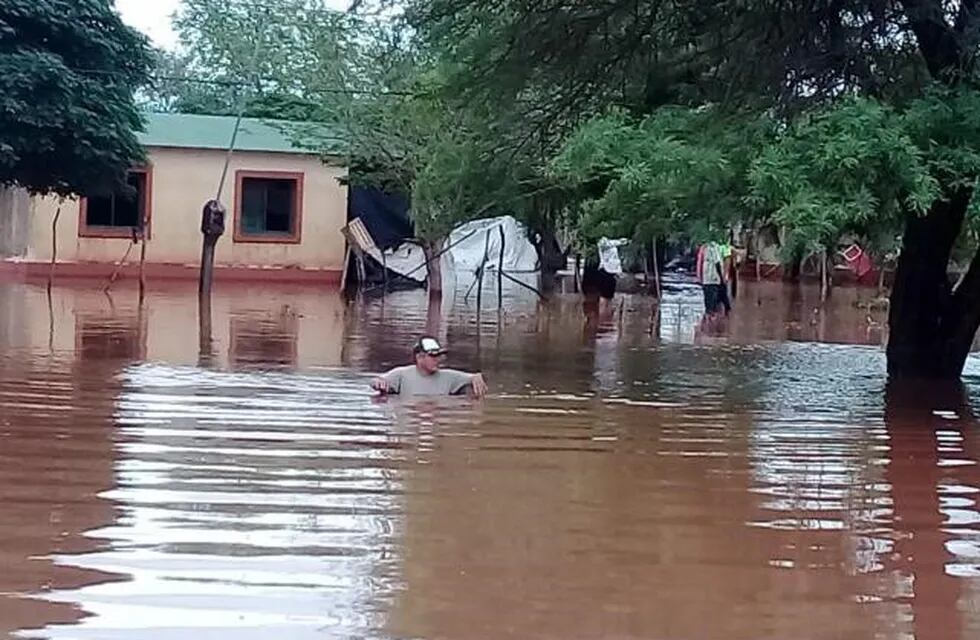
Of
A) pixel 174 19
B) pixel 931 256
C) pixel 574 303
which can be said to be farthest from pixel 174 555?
pixel 174 19

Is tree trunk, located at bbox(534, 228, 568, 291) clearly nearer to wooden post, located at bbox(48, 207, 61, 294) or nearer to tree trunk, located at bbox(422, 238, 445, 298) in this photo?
tree trunk, located at bbox(422, 238, 445, 298)

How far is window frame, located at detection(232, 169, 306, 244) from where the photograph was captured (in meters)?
35.8

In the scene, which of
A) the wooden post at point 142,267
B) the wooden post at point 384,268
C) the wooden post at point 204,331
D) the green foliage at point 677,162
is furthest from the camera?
the wooden post at point 384,268

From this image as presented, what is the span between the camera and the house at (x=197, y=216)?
3488cm

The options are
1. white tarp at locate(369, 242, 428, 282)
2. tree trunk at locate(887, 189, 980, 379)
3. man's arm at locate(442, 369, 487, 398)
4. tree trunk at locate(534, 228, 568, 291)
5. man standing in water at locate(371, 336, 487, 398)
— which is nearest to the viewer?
→ man standing in water at locate(371, 336, 487, 398)

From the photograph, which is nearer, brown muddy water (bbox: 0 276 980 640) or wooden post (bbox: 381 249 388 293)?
brown muddy water (bbox: 0 276 980 640)

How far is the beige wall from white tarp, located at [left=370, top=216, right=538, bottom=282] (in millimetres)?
1444

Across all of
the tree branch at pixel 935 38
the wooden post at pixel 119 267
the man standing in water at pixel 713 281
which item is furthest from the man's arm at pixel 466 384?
the wooden post at pixel 119 267

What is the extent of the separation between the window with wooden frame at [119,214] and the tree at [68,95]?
7.67 meters

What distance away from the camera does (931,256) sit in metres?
14.8

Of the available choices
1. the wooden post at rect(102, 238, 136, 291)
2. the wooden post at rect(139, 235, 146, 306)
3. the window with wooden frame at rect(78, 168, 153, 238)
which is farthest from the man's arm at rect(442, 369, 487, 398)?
the window with wooden frame at rect(78, 168, 153, 238)

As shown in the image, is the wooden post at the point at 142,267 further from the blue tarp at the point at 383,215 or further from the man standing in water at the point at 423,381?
the man standing in water at the point at 423,381

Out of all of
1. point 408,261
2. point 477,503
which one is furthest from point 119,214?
point 477,503

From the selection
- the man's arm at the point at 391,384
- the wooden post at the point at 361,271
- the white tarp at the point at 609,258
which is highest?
the white tarp at the point at 609,258
